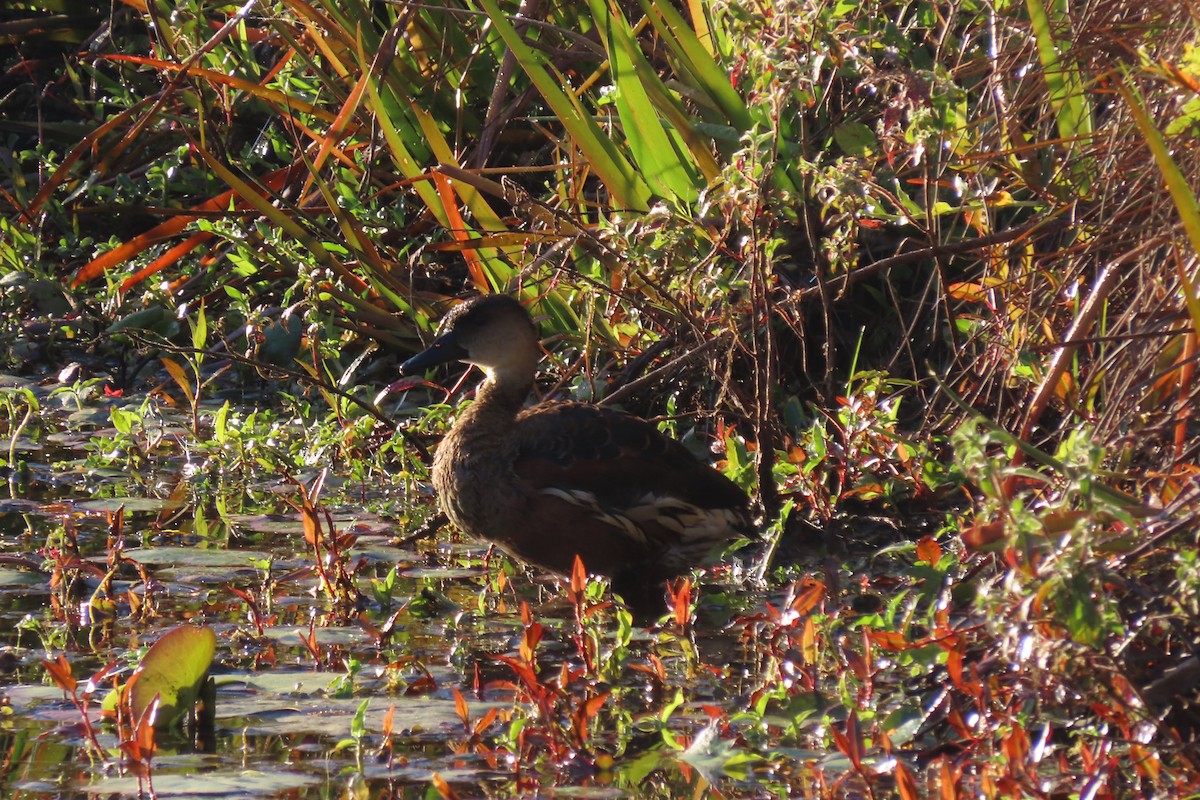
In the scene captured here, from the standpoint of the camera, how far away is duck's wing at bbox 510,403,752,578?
4.66 m

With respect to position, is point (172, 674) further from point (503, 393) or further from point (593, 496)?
point (503, 393)

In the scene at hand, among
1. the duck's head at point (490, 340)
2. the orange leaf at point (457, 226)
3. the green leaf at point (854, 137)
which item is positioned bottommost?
the green leaf at point (854, 137)

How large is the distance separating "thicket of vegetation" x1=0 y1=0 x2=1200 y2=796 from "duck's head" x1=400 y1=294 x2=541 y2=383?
25 cm

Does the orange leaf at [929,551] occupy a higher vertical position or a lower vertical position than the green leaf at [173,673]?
lower

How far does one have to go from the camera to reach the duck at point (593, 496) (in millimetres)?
4660

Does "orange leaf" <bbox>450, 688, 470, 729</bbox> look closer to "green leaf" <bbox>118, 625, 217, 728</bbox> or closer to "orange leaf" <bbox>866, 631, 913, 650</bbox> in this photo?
"green leaf" <bbox>118, 625, 217, 728</bbox>

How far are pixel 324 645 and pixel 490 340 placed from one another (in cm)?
146

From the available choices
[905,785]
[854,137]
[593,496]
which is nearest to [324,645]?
[593,496]

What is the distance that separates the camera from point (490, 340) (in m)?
5.20

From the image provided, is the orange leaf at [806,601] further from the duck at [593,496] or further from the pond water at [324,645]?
the duck at [593,496]

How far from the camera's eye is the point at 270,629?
4.12 m

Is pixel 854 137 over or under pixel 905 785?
over

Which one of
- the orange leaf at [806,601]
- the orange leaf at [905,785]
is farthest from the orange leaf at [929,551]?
the orange leaf at [905,785]

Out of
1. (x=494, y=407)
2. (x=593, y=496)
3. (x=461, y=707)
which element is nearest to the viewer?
(x=461, y=707)
